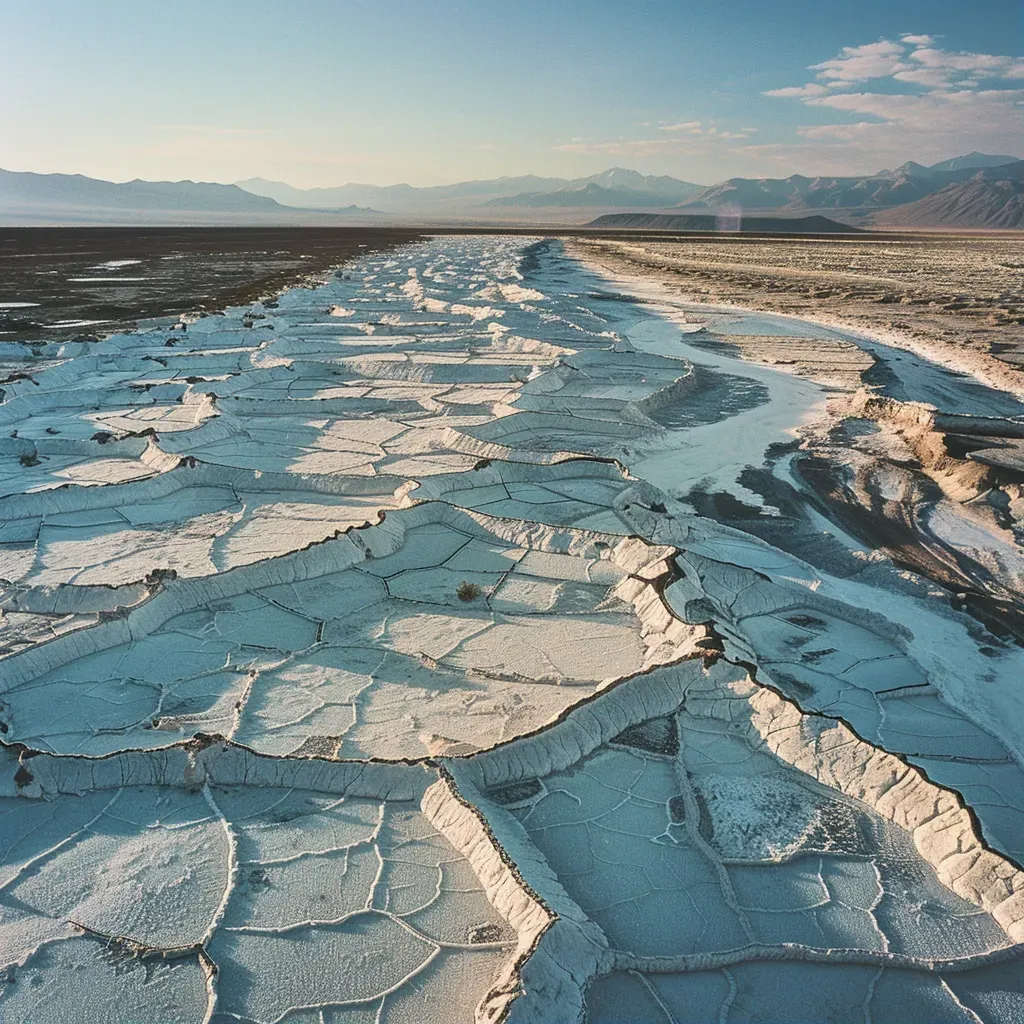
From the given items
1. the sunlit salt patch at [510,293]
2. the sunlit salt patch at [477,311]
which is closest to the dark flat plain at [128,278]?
the sunlit salt patch at [477,311]

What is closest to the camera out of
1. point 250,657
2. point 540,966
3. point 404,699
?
point 540,966

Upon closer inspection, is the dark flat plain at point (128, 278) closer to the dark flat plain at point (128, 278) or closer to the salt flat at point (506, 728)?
the dark flat plain at point (128, 278)

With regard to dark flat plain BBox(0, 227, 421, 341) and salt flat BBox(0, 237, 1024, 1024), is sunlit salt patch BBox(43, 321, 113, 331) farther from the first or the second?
salt flat BBox(0, 237, 1024, 1024)

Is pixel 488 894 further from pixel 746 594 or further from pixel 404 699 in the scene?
pixel 746 594

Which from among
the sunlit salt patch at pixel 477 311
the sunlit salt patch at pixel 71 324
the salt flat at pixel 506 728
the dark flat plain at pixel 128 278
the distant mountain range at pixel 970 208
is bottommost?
the salt flat at pixel 506 728

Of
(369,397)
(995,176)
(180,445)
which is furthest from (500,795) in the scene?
(995,176)

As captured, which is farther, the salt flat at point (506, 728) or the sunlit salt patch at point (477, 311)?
the sunlit salt patch at point (477, 311)

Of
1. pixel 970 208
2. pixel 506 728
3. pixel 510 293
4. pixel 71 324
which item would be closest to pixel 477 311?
pixel 510 293

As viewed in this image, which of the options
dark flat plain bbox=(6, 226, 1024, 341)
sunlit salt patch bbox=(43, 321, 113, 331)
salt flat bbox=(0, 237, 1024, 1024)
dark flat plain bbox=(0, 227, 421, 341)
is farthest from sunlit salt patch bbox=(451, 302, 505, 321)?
salt flat bbox=(0, 237, 1024, 1024)
